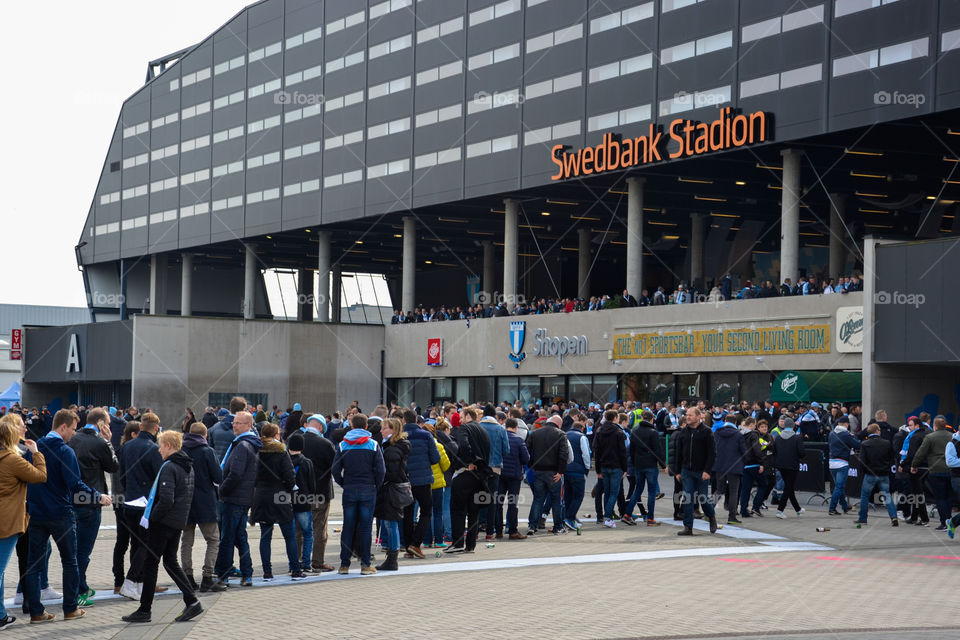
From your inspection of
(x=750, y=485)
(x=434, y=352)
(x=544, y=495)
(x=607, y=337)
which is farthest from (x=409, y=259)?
(x=544, y=495)

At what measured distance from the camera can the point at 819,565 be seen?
49.1ft

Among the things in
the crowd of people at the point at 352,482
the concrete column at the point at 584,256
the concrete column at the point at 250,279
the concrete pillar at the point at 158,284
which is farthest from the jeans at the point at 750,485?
the concrete pillar at the point at 158,284

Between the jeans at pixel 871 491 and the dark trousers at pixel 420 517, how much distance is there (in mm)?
8465

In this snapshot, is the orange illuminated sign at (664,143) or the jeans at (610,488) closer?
the jeans at (610,488)

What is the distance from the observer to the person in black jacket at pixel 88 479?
11484 millimetres

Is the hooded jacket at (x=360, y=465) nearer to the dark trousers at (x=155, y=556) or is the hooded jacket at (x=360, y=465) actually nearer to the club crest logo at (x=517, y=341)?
the dark trousers at (x=155, y=556)

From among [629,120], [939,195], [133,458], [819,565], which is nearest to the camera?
[133,458]

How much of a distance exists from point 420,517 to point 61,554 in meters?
5.71

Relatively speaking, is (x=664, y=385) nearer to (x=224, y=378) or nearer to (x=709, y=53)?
(x=709, y=53)

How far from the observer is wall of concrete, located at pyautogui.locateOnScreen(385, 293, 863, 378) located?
35.4 metres

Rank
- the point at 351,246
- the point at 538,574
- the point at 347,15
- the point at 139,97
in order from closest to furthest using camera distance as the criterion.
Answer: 1. the point at 538,574
2. the point at 347,15
3. the point at 351,246
4. the point at 139,97

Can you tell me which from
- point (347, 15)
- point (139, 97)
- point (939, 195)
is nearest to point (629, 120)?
point (939, 195)

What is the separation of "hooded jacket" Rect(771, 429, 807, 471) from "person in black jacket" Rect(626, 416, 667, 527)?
2.95m

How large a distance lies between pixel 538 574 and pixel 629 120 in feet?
102
